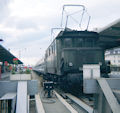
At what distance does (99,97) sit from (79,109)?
1.76 metres

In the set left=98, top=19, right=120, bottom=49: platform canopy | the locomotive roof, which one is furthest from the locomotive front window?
left=98, top=19, right=120, bottom=49: platform canopy

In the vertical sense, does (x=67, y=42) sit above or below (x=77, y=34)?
below

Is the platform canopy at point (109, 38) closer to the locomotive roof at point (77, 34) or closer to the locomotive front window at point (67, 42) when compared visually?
the locomotive roof at point (77, 34)

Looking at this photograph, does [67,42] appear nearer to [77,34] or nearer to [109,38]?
[77,34]

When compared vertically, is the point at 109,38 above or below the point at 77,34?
below

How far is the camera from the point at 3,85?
727 cm

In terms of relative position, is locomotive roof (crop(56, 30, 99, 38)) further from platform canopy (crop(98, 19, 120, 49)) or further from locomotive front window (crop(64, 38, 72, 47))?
platform canopy (crop(98, 19, 120, 49))

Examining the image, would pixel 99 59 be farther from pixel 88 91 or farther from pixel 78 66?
pixel 88 91

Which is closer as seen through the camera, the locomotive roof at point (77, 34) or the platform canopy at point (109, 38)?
the platform canopy at point (109, 38)

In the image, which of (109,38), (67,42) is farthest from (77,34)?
(109,38)

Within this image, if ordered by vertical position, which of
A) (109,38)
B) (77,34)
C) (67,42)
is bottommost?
(67,42)

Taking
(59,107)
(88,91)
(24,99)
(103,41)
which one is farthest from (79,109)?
(103,41)

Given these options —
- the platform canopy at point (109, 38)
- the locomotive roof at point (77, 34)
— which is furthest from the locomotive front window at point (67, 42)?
the platform canopy at point (109, 38)

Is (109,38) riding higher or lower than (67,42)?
higher
